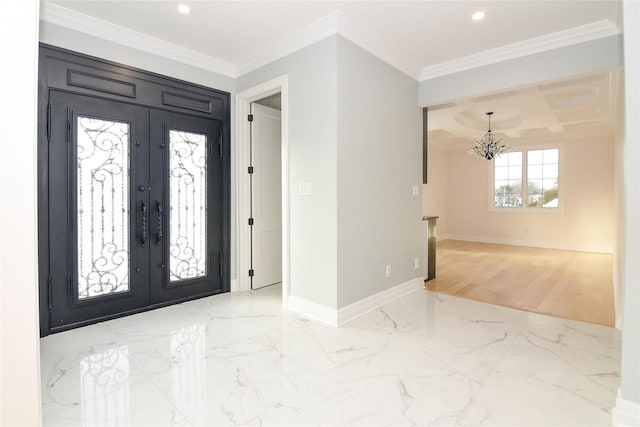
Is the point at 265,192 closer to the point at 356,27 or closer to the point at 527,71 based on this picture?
the point at 356,27

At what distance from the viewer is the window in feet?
27.0

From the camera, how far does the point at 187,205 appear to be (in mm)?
3871

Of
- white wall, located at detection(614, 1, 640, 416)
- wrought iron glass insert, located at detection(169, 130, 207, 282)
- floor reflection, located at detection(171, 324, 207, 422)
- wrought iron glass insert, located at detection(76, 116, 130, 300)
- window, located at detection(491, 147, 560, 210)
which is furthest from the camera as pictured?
window, located at detection(491, 147, 560, 210)

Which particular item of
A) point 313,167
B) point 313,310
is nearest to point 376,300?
point 313,310

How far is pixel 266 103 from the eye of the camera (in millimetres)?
4648

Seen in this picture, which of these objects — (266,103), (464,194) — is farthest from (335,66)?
(464,194)

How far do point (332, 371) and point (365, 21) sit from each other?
299 cm

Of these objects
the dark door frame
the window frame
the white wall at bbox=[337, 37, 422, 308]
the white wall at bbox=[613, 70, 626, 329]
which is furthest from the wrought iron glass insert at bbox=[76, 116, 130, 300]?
the window frame

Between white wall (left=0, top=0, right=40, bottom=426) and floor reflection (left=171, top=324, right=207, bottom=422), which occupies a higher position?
white wall (left=0, top=0, right=40, bottom=426)

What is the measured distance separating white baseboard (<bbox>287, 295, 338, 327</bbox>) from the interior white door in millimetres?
1045

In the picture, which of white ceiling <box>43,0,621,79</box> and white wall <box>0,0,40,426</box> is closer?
white wall <box>0,0,40,426</box>

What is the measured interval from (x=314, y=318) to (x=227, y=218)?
1722mm

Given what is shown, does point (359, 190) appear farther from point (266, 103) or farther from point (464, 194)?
point (464, 194)

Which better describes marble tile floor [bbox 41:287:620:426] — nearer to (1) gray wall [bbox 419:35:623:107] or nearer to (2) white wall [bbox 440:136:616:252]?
(1) gray wall [bbox 419:35:623:107]
